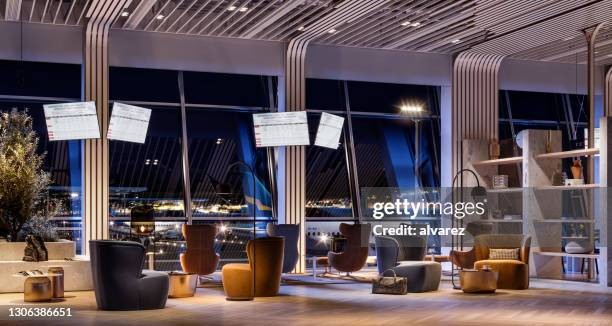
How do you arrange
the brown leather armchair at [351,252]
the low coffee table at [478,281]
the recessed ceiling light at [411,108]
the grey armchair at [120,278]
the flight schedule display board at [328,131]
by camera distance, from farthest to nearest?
the recessed ceiling light at [411,108] → the flight schedule display board at [328,131] → the brown leather armchair at [351,252] → the low coffee table at [478,281] → the grey armchair at [120,278]

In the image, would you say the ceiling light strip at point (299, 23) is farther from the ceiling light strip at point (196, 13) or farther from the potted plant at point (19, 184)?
the potted plant at point (19, 184)

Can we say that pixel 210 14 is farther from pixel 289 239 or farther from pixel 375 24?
pixel 289 239

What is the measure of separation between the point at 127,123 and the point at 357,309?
587cm

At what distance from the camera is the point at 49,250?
11.7 metres

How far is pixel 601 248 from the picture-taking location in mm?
12422

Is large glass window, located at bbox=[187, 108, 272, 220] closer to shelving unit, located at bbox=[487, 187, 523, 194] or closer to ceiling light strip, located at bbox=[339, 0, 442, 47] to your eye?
ceiling light strip, located at bbox=[339, 0, 442, 47]

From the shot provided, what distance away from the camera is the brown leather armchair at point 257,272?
1067 centimetres

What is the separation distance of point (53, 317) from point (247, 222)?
24.6 feet

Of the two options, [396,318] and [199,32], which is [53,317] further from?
[199,32]

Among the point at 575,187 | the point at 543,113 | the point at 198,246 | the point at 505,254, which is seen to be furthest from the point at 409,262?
the point at 543,113

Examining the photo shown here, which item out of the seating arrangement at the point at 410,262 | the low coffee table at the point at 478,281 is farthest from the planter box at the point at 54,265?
the low coffee table at the point at 478,281

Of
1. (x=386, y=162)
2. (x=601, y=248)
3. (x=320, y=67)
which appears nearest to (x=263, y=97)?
(x=320, y=67)

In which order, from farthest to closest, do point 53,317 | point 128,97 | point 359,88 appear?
point 359,88 → point 128,97 → point 53,317

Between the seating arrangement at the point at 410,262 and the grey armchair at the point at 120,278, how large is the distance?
3888 millimetres
